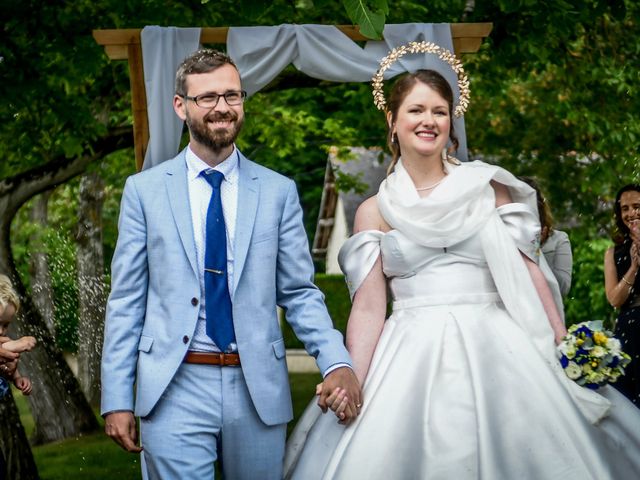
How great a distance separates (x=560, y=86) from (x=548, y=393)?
11.4 meters

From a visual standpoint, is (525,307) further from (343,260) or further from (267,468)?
(267,468)

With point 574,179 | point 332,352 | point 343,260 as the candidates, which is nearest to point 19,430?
point 343,260

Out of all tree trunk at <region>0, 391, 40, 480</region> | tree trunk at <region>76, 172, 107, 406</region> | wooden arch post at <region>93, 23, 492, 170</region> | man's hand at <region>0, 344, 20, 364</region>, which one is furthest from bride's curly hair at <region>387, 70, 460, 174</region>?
tree trunk at <region>76, 172, 107, 406</region>

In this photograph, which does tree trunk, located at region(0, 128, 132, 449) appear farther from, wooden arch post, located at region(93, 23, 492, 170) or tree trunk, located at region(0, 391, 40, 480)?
wooden arch post, located at region(93, 23, 492, 170)

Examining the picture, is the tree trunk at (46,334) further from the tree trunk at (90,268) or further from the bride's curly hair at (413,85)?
the bride's curly hair at (413,85)

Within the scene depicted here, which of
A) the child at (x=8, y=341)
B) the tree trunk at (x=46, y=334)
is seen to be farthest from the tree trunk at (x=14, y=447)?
the child at (x=8, y=341)

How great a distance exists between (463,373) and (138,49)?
12.2 feet

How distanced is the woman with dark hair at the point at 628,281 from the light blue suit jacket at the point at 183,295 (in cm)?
375

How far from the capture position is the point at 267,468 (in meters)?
4.62

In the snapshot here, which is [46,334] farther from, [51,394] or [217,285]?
[217,285]

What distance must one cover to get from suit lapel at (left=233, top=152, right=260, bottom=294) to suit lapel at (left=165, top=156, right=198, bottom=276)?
0.54 feet

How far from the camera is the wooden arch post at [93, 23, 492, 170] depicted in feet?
25.3

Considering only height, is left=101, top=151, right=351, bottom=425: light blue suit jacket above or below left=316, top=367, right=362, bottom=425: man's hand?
above

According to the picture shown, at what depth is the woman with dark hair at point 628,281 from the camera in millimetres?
7906
